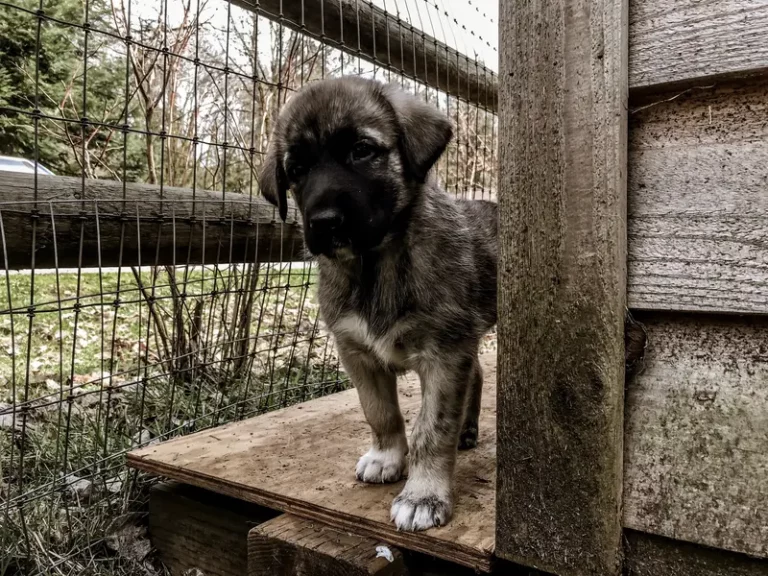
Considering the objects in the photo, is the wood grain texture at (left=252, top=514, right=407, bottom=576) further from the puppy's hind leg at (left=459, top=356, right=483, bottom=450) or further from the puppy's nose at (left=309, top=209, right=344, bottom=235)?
the puppy's nose at (left=309, top=209, right=344, bottom=235)

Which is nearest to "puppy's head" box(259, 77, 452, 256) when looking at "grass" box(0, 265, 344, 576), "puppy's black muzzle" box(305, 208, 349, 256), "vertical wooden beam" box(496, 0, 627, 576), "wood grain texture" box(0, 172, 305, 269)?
"puppy's black muzzle" box(305, 208, 349, 256)

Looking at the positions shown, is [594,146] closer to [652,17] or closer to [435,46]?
[652,17]

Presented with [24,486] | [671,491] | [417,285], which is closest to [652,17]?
[671,491]

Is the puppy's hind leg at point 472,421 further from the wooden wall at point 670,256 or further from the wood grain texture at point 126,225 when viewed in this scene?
the wood grain texture at point 126,225

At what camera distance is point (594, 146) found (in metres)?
1.45

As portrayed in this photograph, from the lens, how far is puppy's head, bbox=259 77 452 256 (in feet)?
7.33

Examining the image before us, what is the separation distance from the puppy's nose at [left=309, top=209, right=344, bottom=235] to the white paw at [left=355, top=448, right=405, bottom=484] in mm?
880

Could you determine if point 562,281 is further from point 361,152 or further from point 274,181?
point 274,181

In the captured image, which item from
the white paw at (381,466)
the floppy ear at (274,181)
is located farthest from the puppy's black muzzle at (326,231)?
the white paw at (381,466)

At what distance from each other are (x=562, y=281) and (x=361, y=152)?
111cm

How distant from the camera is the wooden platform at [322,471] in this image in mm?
1948

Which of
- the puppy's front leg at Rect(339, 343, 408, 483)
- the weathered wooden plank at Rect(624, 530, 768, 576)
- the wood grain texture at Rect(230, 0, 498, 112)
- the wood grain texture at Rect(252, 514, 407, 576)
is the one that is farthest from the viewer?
the wood grain texture at Rect(230, 0, 498, 112)

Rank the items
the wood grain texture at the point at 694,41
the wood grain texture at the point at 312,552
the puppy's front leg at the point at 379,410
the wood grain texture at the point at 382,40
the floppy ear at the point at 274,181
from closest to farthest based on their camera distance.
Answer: the wood grain texture at the point at 694,41, the wood grain texture at the point at 312,552, the puppy's front leg at the point at 379,410, the floppy ear at the point at 274,181, the wood grain texture at the point at 382,40

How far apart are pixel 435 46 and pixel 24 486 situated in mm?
3553
